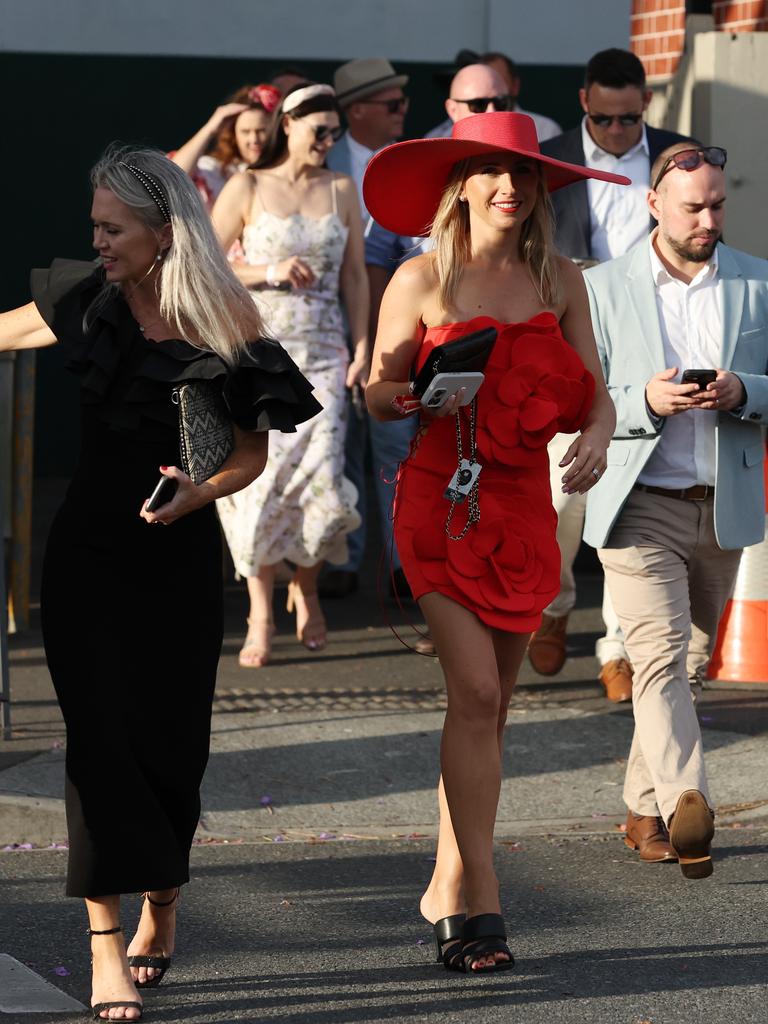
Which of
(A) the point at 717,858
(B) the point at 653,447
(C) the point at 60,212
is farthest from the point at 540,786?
(C) the point at 60,212

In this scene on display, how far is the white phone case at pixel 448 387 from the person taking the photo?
15.6ft

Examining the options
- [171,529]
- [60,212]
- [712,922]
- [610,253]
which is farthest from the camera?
[60,212]

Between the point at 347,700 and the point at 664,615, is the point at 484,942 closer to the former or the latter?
the point at 664,615

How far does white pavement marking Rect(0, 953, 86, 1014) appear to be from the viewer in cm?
469

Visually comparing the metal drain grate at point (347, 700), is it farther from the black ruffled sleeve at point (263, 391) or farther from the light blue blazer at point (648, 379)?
the black ruffled sleeve at point (263, 391)

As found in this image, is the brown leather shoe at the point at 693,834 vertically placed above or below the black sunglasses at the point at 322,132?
below

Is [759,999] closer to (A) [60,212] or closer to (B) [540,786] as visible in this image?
(B) [540,786]

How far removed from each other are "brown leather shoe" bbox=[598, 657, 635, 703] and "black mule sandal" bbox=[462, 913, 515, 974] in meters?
3.05

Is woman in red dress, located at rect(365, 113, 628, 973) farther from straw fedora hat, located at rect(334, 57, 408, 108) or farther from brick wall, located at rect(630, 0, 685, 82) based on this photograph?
brick wall, located at rect(630, 0, 685, 82)

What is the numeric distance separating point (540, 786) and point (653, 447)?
151 cm

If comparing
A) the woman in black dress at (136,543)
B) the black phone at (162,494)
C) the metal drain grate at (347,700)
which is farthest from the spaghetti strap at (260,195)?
the black phone at (162,494)

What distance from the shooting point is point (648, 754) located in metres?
5.77

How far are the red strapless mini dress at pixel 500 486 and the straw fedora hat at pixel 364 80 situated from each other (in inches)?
196

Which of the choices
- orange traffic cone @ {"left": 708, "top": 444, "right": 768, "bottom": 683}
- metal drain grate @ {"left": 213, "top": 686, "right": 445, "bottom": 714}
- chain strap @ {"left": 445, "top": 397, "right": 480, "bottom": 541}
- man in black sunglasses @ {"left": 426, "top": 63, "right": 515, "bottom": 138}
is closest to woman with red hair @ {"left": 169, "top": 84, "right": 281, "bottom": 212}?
man in black sunglasses @ {"left": 426, "top": 63, "right": 515, "bottom": 138}
